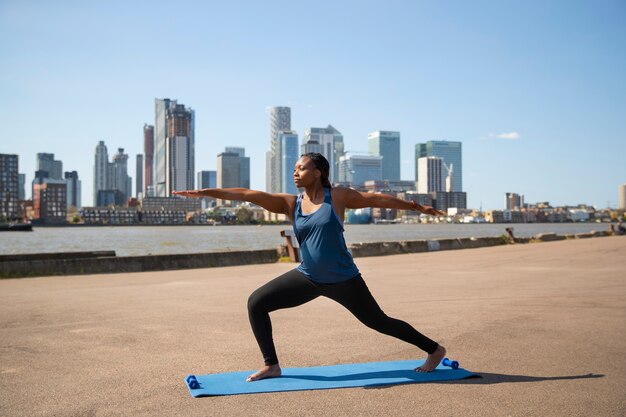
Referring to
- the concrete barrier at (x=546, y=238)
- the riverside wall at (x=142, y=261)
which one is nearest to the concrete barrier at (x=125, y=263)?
the riverside wall at (x=142, y=261)

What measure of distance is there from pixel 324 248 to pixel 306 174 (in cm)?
65

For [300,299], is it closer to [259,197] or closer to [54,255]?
[259,197]

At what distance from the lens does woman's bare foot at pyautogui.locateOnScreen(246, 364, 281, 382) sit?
5.38 metres

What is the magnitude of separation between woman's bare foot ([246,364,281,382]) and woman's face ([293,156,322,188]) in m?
1.56

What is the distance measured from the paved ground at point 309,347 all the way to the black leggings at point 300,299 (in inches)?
22.4

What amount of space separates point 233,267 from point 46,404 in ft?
49.5

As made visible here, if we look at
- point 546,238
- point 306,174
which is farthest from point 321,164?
point 546,238

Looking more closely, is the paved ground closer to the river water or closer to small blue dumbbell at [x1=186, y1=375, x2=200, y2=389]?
small blue dumbbell at [x1=186, y1=375, x2=200, y2=389]

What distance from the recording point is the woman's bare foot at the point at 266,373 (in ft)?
17.7

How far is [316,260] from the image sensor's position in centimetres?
518

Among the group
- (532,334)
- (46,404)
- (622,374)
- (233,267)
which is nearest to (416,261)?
(233,267)

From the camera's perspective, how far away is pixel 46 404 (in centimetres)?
467

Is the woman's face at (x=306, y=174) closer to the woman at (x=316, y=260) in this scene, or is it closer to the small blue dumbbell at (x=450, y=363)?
the woman at (x=316, y=260)

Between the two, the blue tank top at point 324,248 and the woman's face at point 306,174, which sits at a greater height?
the woman's face at point 306,174
